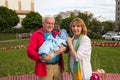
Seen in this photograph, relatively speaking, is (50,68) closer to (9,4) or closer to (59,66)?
(59,66)

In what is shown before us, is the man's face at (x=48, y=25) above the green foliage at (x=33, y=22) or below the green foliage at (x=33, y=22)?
above

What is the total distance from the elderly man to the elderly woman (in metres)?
0.19

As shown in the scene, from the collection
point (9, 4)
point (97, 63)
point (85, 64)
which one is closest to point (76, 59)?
point (85, 64)

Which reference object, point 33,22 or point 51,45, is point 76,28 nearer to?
point 51,45

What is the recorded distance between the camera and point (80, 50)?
4.90m

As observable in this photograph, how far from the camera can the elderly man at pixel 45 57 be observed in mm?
4891

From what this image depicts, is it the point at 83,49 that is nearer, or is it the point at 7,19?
the point at 83,49

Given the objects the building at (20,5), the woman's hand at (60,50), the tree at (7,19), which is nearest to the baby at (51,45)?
the woman's hand at (60,50)

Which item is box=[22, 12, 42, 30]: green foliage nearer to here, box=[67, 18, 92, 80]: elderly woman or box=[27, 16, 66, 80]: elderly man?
box=[27, 16, 66, 80]: elderly man

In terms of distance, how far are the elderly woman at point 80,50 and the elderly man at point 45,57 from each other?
7.3 inches

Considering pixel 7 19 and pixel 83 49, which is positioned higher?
A: pixel 83 49

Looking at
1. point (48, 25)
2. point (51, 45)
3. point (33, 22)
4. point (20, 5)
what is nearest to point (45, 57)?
point (51, 45)

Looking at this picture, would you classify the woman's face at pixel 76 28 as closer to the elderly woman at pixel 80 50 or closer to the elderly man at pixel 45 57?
the elderly woman at pixel 80 50

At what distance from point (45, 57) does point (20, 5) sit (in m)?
63.2
